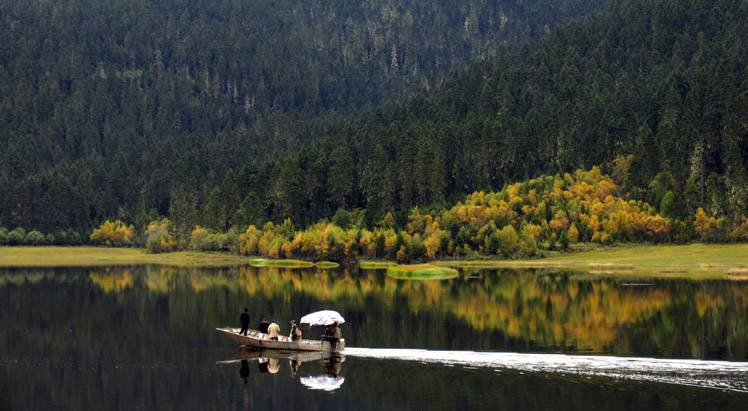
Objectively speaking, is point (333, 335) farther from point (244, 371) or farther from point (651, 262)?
point (651, 262)

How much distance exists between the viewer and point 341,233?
198 metres

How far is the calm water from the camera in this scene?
4875cm

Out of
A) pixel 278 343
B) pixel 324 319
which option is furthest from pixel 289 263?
pixel 324 319

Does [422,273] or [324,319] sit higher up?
[422,273]

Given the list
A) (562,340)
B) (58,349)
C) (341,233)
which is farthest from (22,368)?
(341,233)

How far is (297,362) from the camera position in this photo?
62344 millimetres

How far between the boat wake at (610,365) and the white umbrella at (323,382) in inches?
257

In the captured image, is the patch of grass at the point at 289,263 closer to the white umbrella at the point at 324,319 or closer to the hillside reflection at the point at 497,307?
the hillside reflection at the point at 497,307

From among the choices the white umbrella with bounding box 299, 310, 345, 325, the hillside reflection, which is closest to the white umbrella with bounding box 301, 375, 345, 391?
the white umbrella with bounding box 299, 310, 345, 325

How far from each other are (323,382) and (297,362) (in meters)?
8.72

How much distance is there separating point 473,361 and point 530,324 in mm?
20984

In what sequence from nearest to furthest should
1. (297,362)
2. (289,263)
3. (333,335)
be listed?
(297,362) → (333,335) → (289,263)

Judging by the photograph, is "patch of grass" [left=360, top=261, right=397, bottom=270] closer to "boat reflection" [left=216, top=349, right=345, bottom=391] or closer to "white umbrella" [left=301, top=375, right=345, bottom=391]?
"boat reflection" [left=216, top=349, right=345, bottom=391]

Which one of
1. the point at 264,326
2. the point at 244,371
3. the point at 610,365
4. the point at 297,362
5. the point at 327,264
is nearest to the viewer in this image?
the point at 610,365
